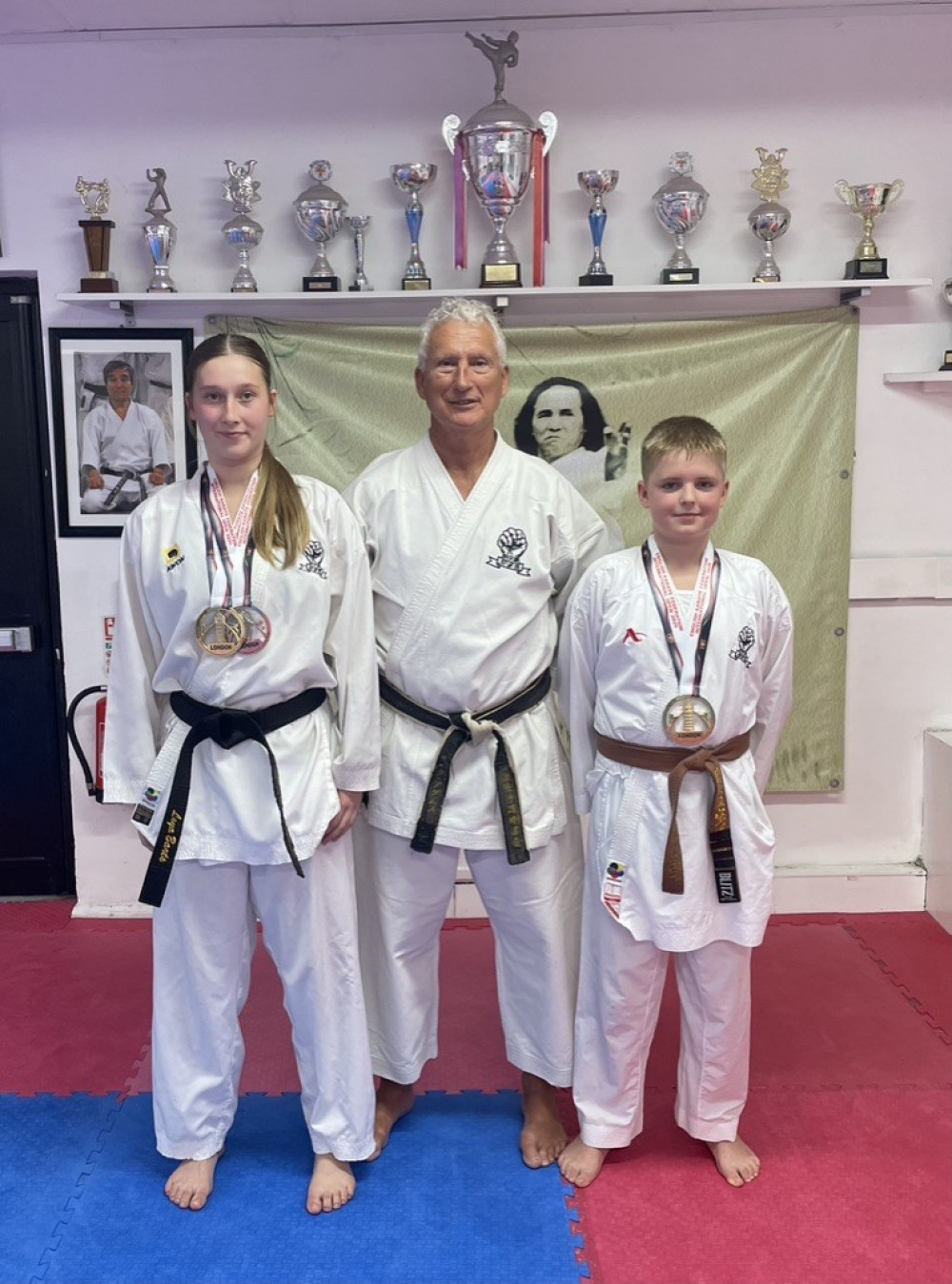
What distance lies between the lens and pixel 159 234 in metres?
3.15

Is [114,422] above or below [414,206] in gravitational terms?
below

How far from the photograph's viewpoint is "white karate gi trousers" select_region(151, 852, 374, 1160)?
2049mm

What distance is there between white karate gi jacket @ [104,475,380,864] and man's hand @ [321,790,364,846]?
0.8 inches

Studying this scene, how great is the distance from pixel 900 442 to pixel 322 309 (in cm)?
181

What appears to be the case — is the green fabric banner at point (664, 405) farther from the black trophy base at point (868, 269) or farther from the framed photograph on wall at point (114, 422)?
the framed photograph on wall at point (114, 422)

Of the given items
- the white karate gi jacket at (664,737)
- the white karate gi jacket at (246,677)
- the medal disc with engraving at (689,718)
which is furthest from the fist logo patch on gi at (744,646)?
the white karate gi jacket at (246,677)

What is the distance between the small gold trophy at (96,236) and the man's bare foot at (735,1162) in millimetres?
2745

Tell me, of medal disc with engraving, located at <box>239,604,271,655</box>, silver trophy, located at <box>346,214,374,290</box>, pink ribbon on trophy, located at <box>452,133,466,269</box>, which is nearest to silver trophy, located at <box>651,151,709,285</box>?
pink ribbon on trophy, located at <box>452,133,466,269</box>

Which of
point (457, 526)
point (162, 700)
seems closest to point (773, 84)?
point (457, 526)

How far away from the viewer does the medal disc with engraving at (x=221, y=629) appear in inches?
75.5

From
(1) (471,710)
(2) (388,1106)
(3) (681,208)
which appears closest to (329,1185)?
(2) (388,1106)

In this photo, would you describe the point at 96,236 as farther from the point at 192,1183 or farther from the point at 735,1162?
the point at 735,1162

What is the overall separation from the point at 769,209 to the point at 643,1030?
7.57 feet

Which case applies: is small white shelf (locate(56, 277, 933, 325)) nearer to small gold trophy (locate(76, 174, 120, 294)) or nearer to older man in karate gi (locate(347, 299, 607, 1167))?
small gold trophy (locate(76, 174, 120, 294))
